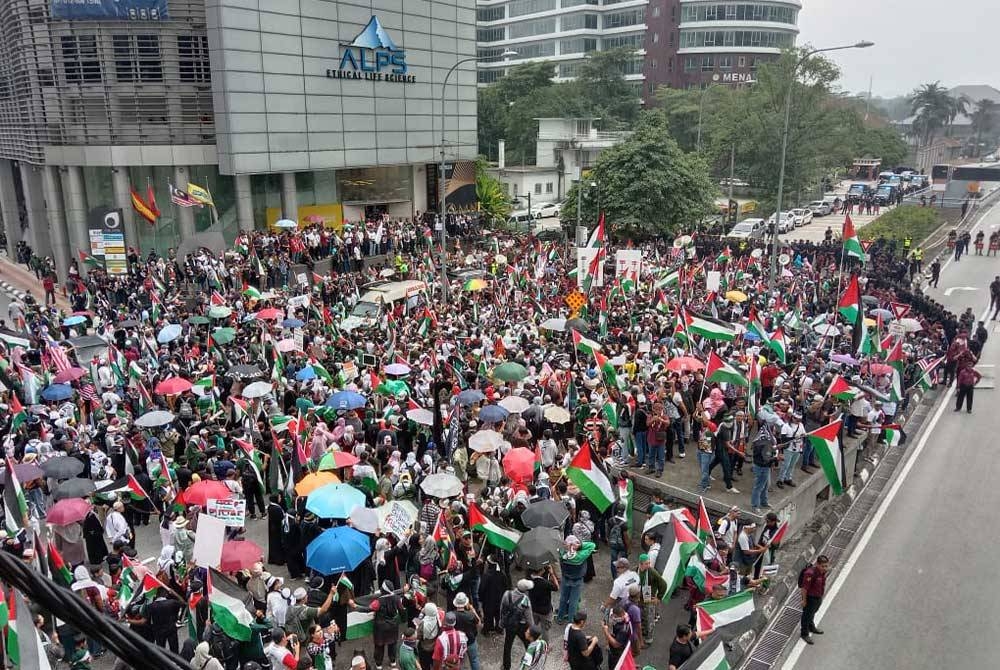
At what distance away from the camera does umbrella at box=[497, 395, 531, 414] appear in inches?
554

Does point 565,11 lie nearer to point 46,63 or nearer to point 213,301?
point 46,63

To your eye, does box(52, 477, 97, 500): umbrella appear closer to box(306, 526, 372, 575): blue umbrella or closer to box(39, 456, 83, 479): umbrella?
box(39, 456, 83, 479): umbrella

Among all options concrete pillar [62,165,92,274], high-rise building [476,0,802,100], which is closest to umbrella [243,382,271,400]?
concrete pillar [62,165,92,274]

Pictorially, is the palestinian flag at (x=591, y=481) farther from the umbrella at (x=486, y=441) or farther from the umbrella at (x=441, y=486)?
the umbrella at (x=486, y=441)

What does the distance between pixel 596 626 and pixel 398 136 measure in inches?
1265

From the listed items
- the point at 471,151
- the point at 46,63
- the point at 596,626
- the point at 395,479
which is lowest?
the point at 596,626

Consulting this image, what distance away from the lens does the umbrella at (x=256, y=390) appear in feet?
47.9

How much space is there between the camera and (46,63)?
102 ft

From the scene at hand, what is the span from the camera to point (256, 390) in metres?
14.7

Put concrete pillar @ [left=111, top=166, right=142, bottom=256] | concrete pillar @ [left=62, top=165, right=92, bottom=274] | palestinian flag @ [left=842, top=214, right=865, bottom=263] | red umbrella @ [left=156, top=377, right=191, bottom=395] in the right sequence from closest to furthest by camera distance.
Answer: red umbrella @ [left=156, top=377, right=191, bottom=395] < palestinian flag @ [left=842, top=214, right=865, bottom=263] < concrete pillar @ [left=111, top=166, right=142, bottom=256] < concrete pillar @ [left=62, top=165, right=92, bottom=274]

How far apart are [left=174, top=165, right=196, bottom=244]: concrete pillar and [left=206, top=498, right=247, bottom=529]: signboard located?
83.7 ft

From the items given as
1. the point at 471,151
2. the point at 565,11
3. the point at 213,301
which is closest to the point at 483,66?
the point at 565,11

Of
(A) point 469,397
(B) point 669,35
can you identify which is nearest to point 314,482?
(A) point 469,397

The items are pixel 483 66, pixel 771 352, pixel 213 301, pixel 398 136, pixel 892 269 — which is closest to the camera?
pixel 771 352
